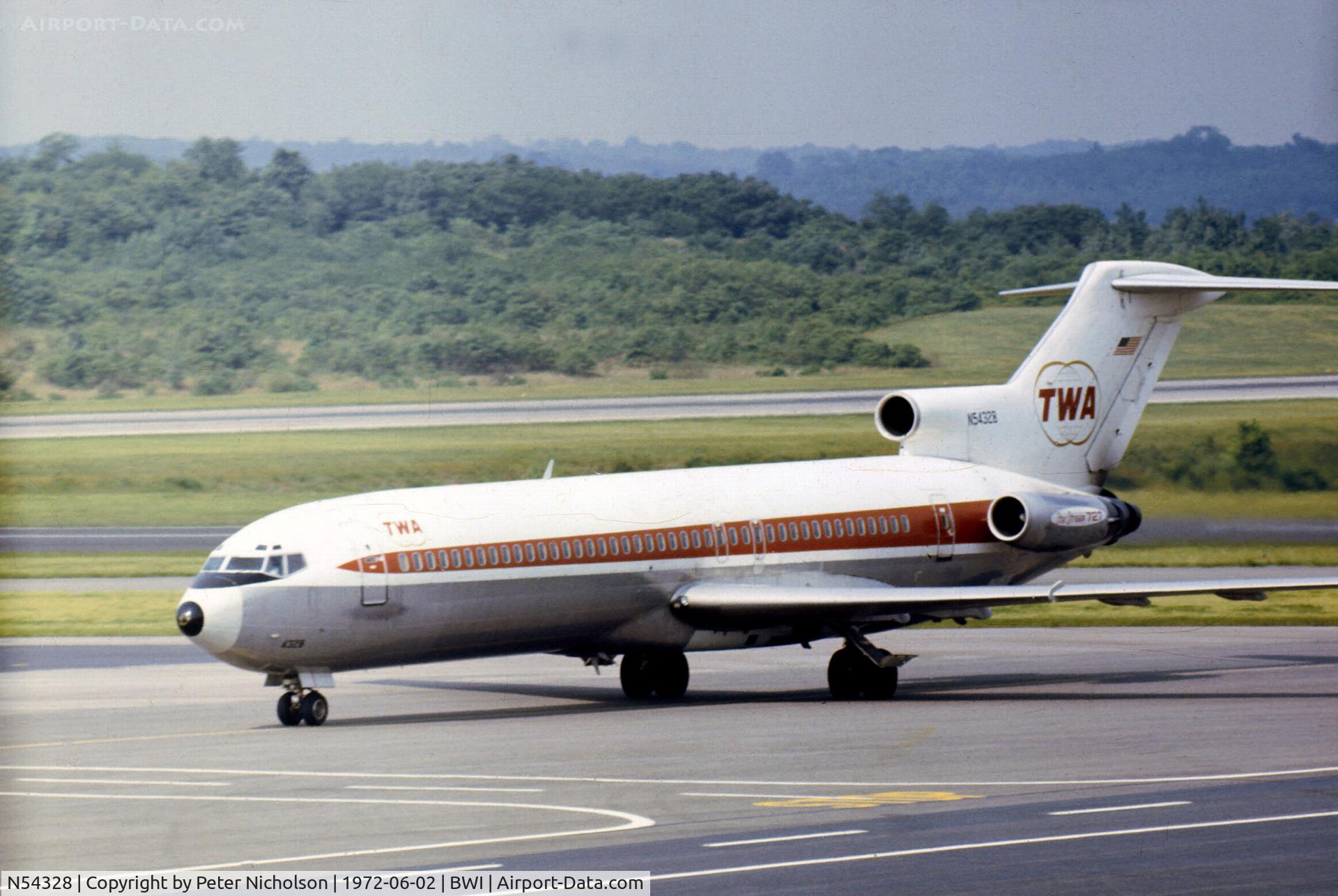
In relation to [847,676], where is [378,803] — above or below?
above

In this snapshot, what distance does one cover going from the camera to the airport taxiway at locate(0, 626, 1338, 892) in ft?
49.9

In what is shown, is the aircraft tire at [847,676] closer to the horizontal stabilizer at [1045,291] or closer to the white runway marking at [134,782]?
the horizontal stabilizer at [1045,291]

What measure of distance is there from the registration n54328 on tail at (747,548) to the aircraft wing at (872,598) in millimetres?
55

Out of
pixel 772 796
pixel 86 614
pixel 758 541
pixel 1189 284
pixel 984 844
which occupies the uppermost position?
pixel 1189 284

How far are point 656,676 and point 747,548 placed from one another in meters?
2.74

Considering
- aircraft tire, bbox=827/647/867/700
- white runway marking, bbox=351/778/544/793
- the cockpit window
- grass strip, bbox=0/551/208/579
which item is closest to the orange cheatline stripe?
the cockpit window

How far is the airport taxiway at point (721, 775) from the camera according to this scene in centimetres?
1522

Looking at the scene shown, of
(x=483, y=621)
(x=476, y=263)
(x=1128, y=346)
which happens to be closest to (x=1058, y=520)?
(x=1128, y=346)

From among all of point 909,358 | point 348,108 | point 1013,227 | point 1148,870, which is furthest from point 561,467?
point 1148,870

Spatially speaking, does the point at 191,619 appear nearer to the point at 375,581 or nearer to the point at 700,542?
the point at 375,581

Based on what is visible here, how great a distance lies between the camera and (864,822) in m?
17.1

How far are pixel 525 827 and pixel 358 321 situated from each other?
7679 cm

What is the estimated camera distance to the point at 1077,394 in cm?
3378

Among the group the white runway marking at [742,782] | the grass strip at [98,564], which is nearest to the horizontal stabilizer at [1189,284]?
the white runway marking at [742,782]
